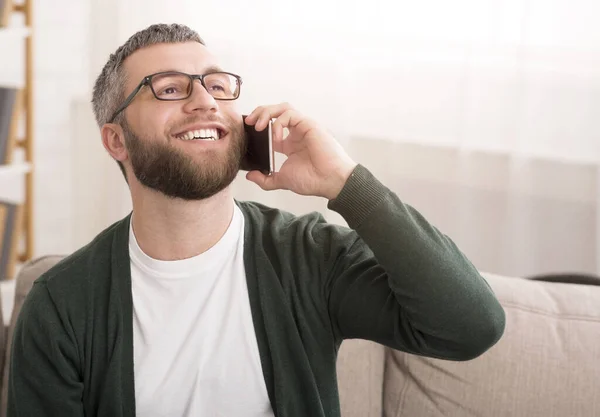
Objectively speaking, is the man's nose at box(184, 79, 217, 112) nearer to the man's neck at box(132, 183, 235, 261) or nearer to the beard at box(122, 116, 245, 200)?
the beard at box(122, 116, 245, 200)

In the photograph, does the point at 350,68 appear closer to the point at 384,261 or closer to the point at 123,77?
the point at 123,77

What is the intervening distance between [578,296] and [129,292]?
94 centimetres

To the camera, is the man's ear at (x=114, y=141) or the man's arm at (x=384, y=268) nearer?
the man's arm at (x=384, y=268)

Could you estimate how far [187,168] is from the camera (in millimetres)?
1580

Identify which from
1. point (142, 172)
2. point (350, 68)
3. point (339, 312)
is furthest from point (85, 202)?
point (339, 312)

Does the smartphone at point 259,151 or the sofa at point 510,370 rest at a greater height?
the smartphone at point 259,151

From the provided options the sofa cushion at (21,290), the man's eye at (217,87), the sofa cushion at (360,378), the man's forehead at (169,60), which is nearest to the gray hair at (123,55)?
the man's forehead at (169,60)

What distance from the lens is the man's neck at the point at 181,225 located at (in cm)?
163

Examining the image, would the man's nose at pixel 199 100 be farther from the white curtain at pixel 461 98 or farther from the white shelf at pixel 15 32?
the white shelf at pixel 15 32

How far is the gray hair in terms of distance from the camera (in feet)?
5.54

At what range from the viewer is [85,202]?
12.9 ft

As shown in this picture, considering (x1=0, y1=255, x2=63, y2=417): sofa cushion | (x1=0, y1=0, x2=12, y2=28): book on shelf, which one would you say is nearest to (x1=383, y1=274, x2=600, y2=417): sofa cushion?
(x1=0, y1=255, x2=63, y2=417): sofa cushion

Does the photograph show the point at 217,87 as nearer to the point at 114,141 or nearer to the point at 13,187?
the point at 114,141

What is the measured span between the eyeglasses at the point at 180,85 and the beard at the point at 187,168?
0.08 metres
